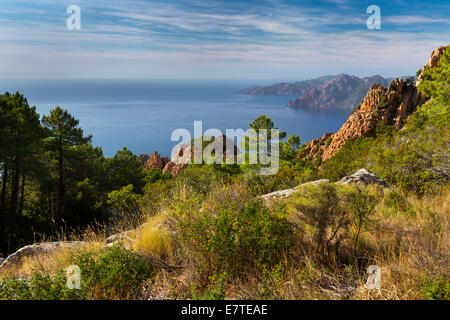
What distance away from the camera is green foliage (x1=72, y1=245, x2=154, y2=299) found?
2.65m

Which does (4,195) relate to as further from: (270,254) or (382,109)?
(382,109)

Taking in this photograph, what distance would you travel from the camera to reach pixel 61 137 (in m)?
21.4

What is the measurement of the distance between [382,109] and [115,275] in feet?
163

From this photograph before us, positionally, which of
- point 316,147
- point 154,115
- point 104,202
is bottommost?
point 104,202

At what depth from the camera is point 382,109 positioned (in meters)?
43.6

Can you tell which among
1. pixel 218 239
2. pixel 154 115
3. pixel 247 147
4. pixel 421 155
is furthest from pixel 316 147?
pixel 154 115

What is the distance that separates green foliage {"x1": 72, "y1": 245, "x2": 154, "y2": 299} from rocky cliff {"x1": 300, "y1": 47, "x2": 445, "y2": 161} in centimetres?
4011

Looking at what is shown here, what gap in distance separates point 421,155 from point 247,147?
2500 centimetres

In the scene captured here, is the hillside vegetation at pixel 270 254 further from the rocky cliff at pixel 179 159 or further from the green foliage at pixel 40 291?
the rocky cliff at pixel 179 159
